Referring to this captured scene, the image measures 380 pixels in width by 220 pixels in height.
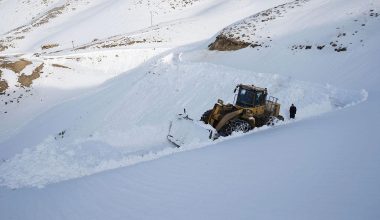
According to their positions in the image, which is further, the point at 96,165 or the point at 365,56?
the point at 365,56

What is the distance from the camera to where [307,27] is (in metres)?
30.2

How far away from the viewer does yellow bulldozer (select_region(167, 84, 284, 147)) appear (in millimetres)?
14250

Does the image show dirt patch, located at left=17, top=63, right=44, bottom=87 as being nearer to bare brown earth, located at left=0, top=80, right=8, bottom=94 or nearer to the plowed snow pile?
bare brown earth, located at left=0, top=80, right=8, bottom=94

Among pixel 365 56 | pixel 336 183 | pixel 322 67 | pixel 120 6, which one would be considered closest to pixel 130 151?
pixel 336 183

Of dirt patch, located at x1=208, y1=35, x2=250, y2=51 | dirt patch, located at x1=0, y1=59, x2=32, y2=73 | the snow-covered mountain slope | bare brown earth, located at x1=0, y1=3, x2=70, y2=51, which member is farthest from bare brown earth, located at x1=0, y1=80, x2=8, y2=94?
bare brown earth, located at x1=0, y1=3, x2=70, y2=51

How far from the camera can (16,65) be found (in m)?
30.9

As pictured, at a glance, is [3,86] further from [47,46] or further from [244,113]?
[47,46]

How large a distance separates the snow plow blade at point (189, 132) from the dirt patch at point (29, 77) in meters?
17.6

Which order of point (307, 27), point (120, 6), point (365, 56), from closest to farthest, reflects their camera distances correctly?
point (365, 56) → point (307, 27) → point (120, 6)

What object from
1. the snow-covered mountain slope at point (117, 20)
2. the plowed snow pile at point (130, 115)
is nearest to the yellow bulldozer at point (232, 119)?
the plowed snow pile at point (130, 115)

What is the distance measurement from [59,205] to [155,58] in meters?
28.4

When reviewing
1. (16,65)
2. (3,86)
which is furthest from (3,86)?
(16,65)

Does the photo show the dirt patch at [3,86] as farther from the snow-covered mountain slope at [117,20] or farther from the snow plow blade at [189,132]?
the snow-covered mountain slope at [117,20]

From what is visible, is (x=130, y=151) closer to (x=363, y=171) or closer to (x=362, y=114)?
(x=363, y=171)
